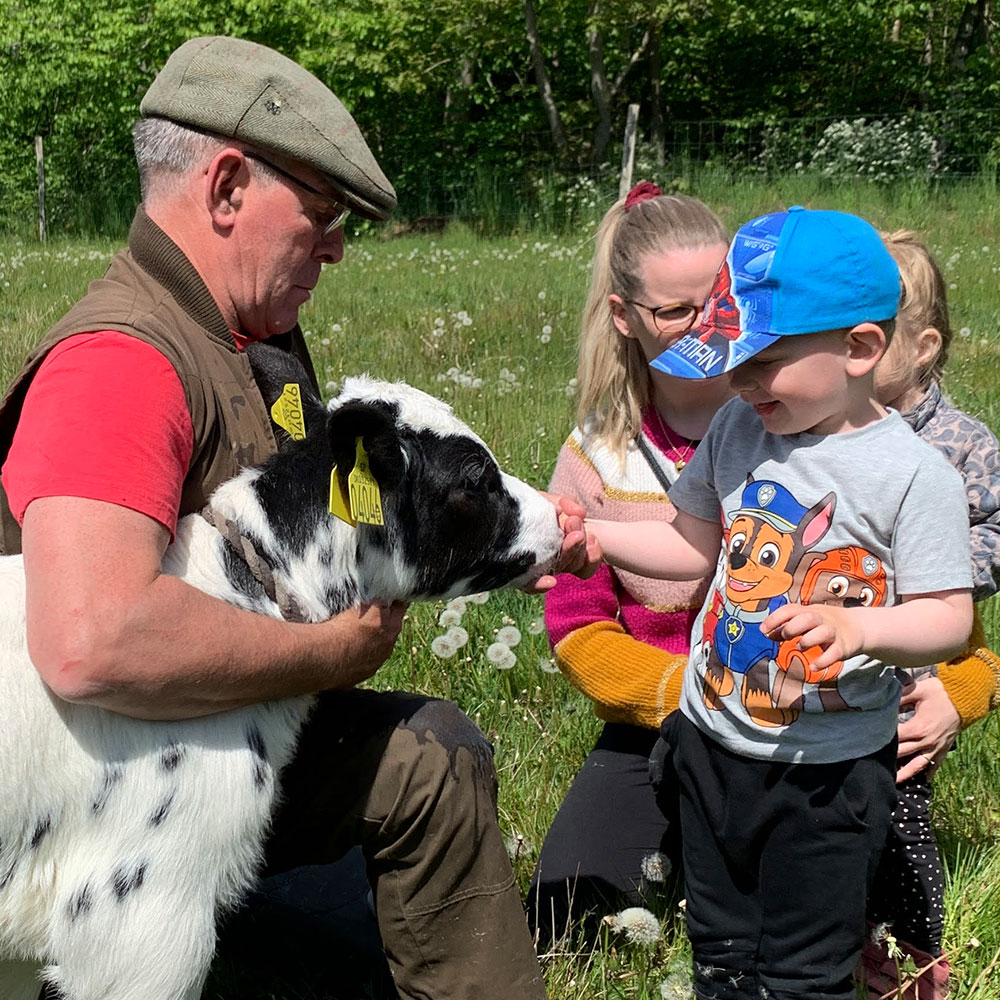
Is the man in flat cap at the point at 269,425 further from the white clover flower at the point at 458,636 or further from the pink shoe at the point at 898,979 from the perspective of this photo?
the white clover flower at the point at 458,636

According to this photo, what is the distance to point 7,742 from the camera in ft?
7.86

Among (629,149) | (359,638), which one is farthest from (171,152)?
(629,149)

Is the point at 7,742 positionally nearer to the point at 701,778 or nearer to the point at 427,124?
the point at 701,778

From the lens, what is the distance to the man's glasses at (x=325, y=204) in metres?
2.93

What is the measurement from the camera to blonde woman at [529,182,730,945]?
3510 mm

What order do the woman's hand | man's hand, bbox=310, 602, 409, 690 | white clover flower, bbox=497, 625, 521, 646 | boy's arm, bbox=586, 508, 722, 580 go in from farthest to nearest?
white clover flower, bbox=497, 625, 521, 646 < the woman's hand < boy's arm, bbox=586, 508, 722, 580 < man's hand, bbox=310, 602, 409, 690

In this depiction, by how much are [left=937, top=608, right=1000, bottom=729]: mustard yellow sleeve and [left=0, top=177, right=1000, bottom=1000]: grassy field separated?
1.81 ft

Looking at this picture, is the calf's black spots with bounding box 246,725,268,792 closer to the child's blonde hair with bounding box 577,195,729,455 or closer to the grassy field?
the grassy field

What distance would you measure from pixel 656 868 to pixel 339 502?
1611 millimetres

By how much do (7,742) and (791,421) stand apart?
178 cm

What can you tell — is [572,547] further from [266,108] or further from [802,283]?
[266,108]

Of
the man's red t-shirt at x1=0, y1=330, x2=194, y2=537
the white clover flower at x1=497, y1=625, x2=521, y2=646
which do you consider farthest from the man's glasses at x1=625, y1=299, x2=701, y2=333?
the man's red t-shirt at x1=0, y1=330, x2=194, y2=537

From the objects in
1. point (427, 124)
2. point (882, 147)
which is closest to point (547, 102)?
point (427, 124)

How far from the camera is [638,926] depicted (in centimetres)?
328
